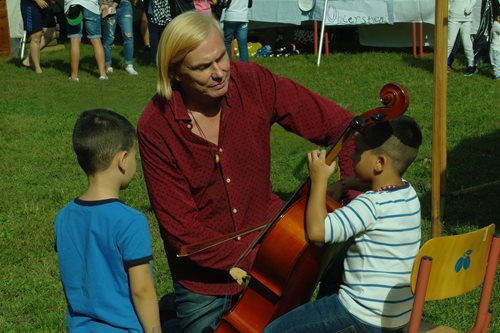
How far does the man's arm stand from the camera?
9.82 ft

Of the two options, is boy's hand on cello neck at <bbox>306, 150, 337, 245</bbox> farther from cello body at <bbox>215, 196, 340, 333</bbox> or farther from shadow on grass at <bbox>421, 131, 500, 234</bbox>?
shadow on grass at <bbox>421, 131, 500, 234</bbox>

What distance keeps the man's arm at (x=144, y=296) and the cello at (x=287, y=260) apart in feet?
1.15

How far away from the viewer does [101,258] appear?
301 centimetres

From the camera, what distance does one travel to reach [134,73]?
40.5ft

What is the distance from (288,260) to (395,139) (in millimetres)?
573

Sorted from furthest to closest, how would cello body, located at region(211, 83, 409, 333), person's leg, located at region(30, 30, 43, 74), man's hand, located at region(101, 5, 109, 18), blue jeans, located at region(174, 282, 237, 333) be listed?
person's leg, located at region(30, 30, 43, 74) < man's hand, located at region(101, 5, 109, 18) < blue jeans, located at region(174, 282, 237, 333) < cello body, located at region(211, 83, 409, 333)

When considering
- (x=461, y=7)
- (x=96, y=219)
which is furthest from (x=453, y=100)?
(x=96, y=219)

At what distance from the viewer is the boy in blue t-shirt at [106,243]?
2.97 meters

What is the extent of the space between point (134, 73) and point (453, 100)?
473 centimetres

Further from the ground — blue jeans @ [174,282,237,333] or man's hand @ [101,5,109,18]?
blue jeans @ [174,282,237,333]

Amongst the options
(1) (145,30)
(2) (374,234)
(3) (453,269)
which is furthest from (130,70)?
(3) (453,269)

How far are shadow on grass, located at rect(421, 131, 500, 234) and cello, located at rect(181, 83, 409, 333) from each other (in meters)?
2.62

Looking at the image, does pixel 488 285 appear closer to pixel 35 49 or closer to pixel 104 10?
pixel 104 10

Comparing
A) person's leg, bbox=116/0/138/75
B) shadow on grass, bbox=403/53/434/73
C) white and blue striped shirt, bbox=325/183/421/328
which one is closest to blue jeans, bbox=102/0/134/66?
person's leg, bbox=116/0/138/75
